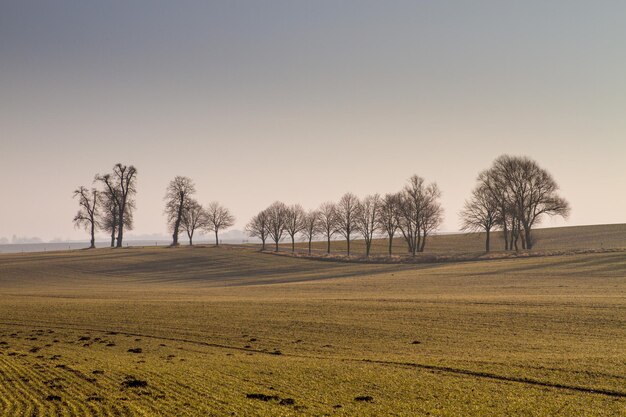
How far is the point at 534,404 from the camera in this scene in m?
12.1

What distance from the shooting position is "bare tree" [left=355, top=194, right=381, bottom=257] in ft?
313

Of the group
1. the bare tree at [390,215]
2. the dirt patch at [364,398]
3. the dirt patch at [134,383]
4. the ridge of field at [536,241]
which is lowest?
the dirt patch at [364,398]

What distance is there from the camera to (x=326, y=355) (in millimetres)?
18234

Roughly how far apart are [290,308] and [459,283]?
852 inches

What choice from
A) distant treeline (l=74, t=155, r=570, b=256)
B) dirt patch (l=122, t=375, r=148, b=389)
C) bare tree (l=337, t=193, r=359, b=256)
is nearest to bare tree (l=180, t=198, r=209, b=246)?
distant treeline (l=74, t=155, r=570, b=256)

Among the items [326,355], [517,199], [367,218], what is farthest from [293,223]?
[326,355]

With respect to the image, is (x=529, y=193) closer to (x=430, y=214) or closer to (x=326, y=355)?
(x=430, y=214)

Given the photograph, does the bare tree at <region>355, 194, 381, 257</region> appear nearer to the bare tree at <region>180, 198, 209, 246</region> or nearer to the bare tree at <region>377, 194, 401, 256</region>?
the bare tree at <region>377, 194, 401, 256</region>

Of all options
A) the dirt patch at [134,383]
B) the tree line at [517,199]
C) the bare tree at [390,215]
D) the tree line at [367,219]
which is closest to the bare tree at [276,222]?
the tree line at [367,219]

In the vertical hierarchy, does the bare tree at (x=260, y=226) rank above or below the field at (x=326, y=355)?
above

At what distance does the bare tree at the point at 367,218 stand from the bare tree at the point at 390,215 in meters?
1.28

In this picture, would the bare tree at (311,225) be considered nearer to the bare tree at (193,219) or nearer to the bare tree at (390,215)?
the bare tree at (390,215)

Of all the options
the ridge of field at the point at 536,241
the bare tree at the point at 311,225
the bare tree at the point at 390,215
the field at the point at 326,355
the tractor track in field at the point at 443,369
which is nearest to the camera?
the field at the point at 326,355

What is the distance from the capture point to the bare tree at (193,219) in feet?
360
